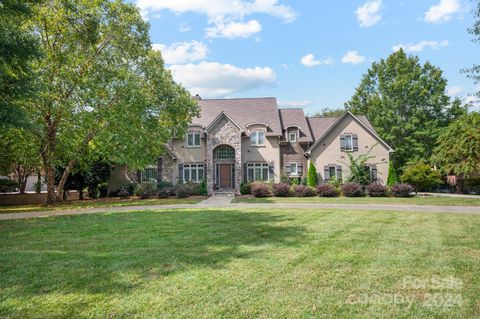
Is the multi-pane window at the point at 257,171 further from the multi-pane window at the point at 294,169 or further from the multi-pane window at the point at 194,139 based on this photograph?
the multi-pane window at the point at 194,139

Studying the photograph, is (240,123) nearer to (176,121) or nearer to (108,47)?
(176,121)

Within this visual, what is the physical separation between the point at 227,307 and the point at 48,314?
7.44 ft

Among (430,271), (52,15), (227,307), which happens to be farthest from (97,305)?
(52,15)

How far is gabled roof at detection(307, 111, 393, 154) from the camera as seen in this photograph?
2780cm

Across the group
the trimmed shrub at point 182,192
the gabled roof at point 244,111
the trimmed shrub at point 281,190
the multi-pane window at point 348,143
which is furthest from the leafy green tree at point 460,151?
the trimmed shrub at point 182,192

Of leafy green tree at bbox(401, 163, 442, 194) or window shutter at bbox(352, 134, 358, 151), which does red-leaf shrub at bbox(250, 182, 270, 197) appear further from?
leafy green tree at bbox(401, 163, 442, 194)

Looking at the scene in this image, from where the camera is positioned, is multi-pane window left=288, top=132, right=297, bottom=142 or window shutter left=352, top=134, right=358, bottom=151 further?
multi-pane window left=288, top=132, right=297, bottom=142

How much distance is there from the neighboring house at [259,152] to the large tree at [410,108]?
415 inches

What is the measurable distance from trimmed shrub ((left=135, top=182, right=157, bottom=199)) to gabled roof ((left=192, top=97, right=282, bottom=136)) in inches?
297

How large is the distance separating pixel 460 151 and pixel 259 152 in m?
16.7

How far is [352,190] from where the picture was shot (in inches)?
901

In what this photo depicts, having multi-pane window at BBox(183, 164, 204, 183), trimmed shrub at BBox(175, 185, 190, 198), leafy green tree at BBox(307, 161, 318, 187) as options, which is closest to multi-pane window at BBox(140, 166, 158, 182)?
multi-pane window at BBox(183, 164, 204, 183)

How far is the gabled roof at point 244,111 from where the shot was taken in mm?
29234

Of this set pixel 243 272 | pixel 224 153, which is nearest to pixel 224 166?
pixel 224 153
